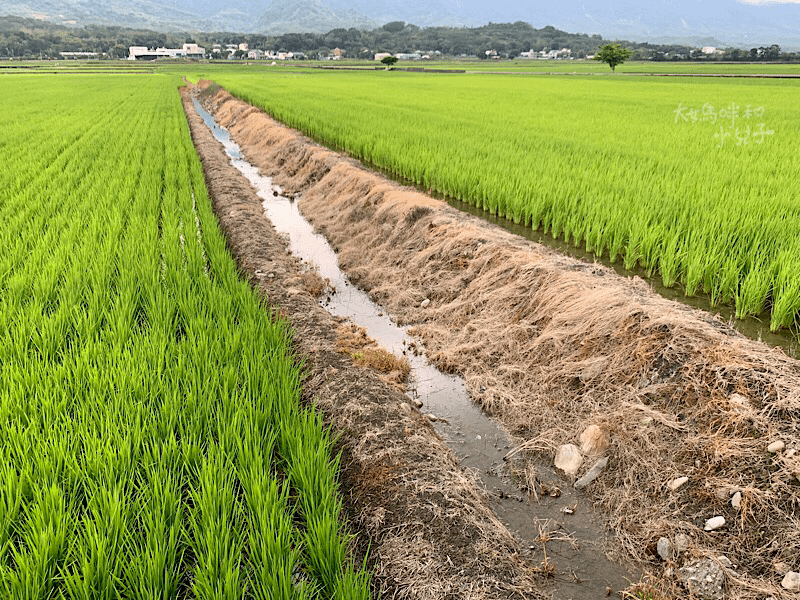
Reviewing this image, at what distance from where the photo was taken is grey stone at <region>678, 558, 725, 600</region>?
221 cm

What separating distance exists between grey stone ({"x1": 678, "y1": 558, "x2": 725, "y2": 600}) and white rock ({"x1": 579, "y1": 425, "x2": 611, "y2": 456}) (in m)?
0.84

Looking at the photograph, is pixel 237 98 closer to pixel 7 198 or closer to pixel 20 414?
pixel 7 198

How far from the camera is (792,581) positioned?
215 cm

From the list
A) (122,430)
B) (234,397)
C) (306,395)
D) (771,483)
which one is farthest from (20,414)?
(771,483)

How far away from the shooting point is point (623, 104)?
1761 cm

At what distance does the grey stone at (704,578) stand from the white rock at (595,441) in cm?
84

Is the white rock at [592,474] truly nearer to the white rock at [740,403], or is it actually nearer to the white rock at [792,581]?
the white rock at [740,403]

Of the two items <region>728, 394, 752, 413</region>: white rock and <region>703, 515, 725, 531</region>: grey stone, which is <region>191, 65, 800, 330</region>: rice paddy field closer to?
<region>728, 394, 752, 413</region>: white rock

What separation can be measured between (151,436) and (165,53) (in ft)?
444

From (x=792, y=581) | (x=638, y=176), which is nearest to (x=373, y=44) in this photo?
(x=638, y=176)

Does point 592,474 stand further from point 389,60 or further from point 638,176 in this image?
point 389,60

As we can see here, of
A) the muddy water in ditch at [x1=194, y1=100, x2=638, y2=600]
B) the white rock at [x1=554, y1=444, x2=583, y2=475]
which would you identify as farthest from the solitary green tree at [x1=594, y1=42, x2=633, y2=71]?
the white rock at [x1=554, y1=444, x2=583, y2=475]

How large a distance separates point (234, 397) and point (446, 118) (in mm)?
12626

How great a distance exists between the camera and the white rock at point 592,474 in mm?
2992
